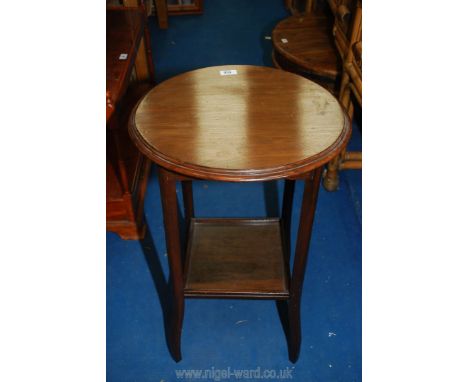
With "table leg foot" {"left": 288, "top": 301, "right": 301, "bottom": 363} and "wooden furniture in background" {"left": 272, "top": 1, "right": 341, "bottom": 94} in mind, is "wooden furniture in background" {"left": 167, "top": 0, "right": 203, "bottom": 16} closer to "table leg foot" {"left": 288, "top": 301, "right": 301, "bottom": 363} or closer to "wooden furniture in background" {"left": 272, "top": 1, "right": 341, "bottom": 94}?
"wooden furniture in background" {"left": 272, "top": 1, "right": 341, "bottom": 94}

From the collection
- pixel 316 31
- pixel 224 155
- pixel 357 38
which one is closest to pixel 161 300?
pixel 224 155

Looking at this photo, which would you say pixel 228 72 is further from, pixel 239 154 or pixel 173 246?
pixel 173 246

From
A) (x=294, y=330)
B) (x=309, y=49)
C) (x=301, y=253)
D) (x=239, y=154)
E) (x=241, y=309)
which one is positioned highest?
(x=239, y=154)

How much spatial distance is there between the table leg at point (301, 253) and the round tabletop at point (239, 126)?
4.5 inches

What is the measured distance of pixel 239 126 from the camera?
1140 mm

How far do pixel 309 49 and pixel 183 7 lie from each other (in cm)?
283

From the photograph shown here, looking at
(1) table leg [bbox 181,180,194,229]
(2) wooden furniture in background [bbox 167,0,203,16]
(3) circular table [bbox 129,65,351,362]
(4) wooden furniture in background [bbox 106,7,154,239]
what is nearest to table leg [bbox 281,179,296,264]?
(3) circular table [bbox 129,65,351,362]

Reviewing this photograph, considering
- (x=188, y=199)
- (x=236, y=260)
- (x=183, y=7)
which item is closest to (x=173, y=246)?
(x=236, y=260)

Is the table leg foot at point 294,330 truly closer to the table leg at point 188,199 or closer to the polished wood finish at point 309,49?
the table leg at point 188,199

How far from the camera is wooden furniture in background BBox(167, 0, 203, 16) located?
4.58 m

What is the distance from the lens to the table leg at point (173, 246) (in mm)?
1127

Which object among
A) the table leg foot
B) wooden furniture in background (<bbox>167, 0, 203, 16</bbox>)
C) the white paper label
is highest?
the white paper label

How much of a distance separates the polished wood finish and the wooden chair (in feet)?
0.31

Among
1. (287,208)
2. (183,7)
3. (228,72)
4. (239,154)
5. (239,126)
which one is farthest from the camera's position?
(183,7)
